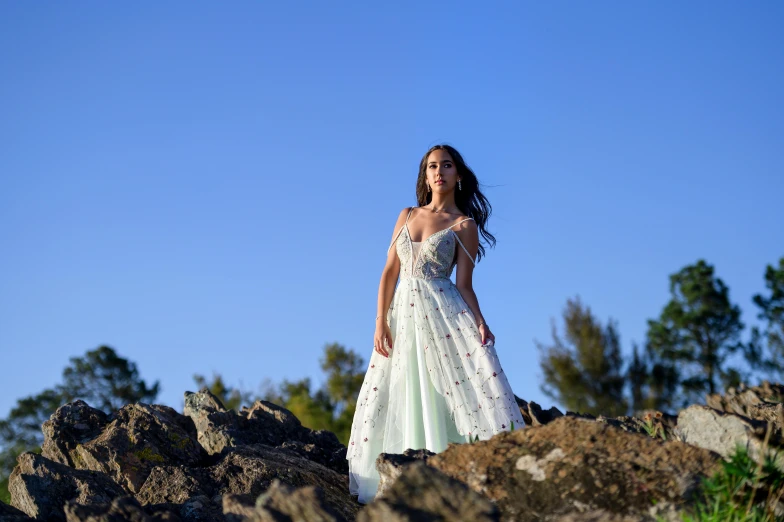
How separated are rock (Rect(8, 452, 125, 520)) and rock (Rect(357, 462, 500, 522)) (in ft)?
11.4

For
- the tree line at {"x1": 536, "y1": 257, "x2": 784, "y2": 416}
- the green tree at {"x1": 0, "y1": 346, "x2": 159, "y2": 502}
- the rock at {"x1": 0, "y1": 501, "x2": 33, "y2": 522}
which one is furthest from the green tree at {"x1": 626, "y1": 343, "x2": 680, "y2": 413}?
the rock at {"x1": 0, "y1": 501, "x2": 33, "y2": 522}

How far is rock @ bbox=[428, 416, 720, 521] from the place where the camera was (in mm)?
4395

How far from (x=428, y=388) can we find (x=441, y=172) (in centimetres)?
226

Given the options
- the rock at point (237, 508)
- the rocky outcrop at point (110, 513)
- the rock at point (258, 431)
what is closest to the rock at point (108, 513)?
the rocky outcrop at point (110, 513)

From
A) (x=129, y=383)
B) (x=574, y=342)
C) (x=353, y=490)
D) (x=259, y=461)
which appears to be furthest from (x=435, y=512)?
(x=574, y=342)

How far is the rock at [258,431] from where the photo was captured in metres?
9.11

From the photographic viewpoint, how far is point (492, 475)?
4.62m

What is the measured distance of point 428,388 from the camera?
8367mm

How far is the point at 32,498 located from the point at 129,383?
998 inches

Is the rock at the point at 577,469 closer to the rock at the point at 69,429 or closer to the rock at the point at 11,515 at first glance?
the rock at the point at 11,515

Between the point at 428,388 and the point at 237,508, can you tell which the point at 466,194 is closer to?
the point at 428,388

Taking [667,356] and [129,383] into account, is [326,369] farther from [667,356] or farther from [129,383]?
[667,356]

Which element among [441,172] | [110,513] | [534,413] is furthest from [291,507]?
[534,413]

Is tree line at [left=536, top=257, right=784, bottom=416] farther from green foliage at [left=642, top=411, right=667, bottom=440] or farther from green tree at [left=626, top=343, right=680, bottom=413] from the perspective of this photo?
green foliage at [left=642, top=411, right=667, bottom=440]
